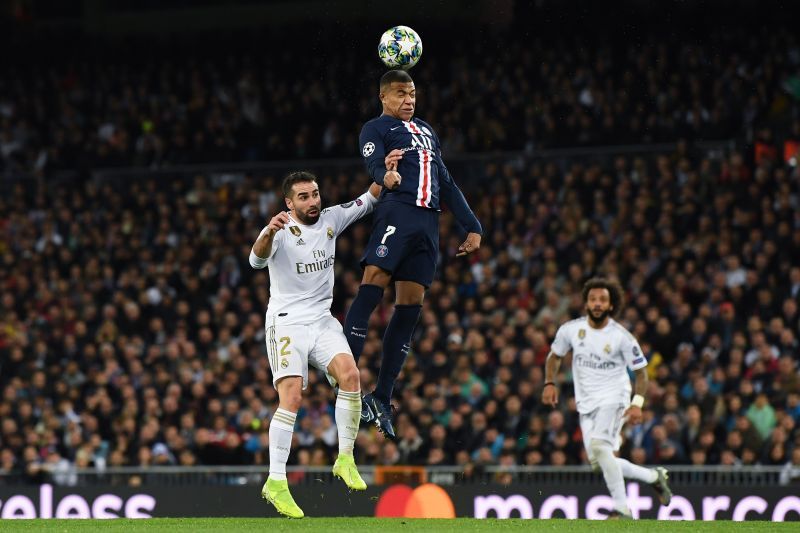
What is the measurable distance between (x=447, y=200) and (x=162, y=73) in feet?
50.6

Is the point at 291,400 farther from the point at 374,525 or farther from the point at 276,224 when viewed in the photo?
the point at 276,224

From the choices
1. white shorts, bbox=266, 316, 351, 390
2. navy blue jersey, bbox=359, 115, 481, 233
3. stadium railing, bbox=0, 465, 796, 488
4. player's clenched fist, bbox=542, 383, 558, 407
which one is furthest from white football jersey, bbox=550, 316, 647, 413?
white shorts, bbox=266, 316, 351, 390

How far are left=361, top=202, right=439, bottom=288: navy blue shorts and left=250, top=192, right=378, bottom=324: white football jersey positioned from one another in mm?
310

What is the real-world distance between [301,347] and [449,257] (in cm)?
966

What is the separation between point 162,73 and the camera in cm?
2464

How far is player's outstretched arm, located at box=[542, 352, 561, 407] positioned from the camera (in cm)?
1214

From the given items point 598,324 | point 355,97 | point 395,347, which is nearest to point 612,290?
point 598,324

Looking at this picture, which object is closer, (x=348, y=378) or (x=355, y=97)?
(x=348, y=378)

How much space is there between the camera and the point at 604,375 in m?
12.6

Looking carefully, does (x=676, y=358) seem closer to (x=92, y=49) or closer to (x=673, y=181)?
(x=673, y=181)

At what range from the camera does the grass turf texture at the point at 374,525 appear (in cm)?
902

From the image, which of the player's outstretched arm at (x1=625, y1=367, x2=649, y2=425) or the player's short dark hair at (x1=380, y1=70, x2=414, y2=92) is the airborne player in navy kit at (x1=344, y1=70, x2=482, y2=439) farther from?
the player's outstretched arm at (x1=625, y1=367, x2=649, y2=425)

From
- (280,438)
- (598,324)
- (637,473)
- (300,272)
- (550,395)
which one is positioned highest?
(300,272)

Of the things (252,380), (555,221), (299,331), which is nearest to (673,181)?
(555,221)
